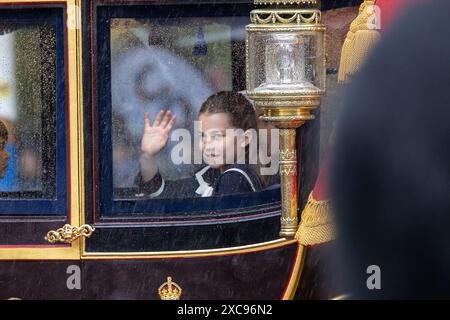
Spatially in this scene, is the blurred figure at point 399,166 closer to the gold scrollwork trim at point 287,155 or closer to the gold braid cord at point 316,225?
the gold braid cord at point 316,225

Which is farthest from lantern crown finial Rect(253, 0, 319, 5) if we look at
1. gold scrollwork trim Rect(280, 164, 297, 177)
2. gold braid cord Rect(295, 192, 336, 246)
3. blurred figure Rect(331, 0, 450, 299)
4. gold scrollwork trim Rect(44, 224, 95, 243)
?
gold scrollwork trim Rect(44, 224, 95, 243)

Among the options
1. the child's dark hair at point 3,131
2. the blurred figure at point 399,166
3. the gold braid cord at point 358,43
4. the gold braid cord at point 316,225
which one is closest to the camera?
the blurred figure at point 399,166

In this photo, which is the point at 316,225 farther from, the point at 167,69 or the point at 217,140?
the point at 167,69

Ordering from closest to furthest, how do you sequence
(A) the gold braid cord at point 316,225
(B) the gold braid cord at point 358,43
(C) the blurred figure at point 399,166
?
1. (C) the blurred figure at point 399,166
2. (B) the gold braid cord at point 358,43
3. (A) the gold braid cord at point 316,225

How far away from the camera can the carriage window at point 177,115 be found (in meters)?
4.75

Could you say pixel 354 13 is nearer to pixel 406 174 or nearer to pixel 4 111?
pixel 406 174

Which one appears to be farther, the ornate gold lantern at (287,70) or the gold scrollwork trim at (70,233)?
the gold scrollwork trim at (70,233)

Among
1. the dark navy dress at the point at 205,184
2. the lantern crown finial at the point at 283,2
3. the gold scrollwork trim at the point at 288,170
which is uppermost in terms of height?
the lantern crown finial at the point at 283,2

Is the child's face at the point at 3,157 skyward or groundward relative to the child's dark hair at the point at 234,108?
groundward

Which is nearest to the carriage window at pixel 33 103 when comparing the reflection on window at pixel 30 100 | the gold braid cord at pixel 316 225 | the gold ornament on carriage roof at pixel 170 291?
the reflection on window at pixel 30 100

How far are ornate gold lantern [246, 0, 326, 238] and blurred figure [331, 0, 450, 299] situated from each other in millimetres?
156

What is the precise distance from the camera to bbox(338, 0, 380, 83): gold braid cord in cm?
463
